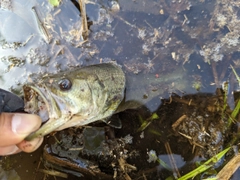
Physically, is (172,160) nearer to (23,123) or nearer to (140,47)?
(140,47)

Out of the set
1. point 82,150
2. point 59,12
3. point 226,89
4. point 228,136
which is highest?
point 59,12

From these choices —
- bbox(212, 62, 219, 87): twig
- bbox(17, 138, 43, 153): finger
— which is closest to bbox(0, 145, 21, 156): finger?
bbox(17, 138, 43, 153): finger

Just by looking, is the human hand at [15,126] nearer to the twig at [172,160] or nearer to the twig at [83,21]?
the twig at [83,21]

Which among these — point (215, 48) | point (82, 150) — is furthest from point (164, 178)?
point (215, 48)

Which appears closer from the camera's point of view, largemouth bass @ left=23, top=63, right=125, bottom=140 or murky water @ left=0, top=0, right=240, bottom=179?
largemouth bass @ left=23, top=63, right=125, bottom=140

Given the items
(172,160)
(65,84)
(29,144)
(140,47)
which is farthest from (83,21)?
(172,160)

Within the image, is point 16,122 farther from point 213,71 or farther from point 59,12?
point 213,71

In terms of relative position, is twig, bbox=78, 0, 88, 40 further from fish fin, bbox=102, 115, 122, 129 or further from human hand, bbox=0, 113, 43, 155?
human hand, bbox=0, 113, 43, 155
